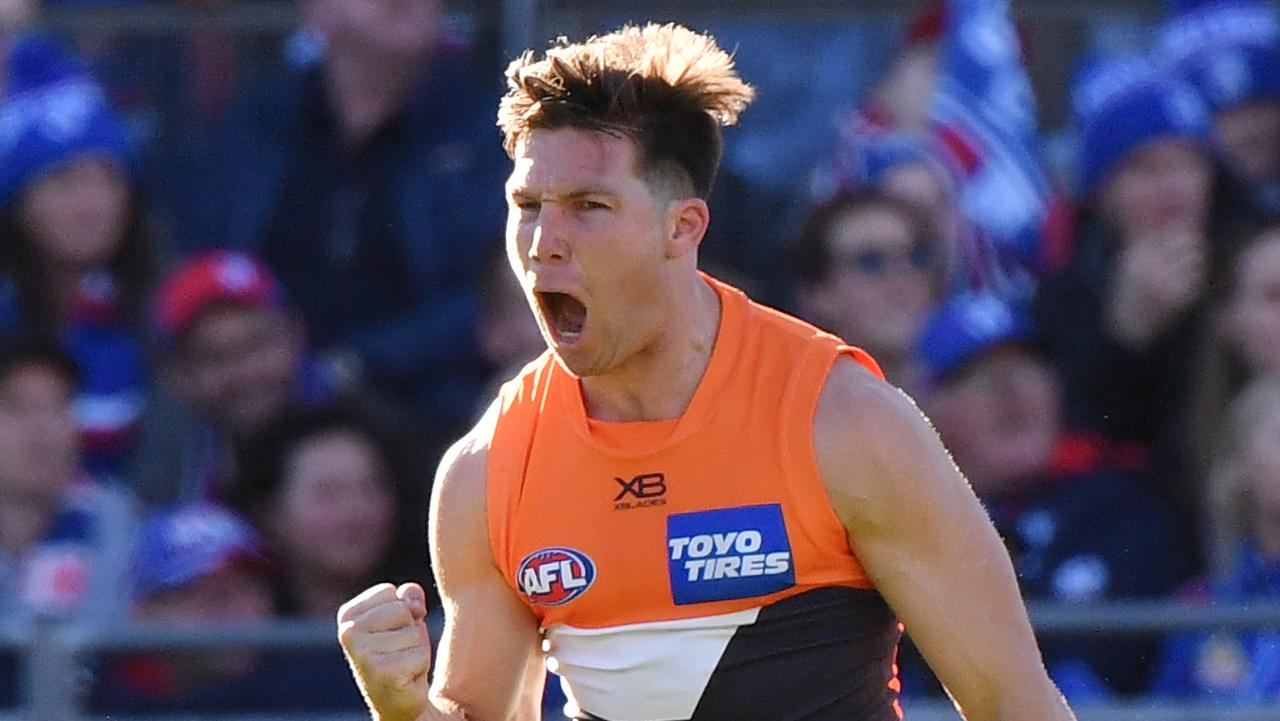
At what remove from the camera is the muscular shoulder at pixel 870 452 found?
3570 mm

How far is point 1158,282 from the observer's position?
6.63 m

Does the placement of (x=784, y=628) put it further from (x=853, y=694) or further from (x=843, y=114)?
(x=843, y=114)

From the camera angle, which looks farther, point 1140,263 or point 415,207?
point 415,207

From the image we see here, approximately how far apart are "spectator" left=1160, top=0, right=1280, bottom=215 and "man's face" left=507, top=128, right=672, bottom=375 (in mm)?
3891

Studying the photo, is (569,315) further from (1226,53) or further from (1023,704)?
(1226,53)

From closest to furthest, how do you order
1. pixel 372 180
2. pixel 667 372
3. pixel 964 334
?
pixel 667 372
pixel 964 334
pixel 372 180

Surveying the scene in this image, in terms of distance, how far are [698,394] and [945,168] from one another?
11.4 feet

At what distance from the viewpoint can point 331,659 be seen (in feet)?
19.7

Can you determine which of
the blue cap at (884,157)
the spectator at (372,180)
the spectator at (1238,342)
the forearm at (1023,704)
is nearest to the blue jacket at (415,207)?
the spectator at (372,180)

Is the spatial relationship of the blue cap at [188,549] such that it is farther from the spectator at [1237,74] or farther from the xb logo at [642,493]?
the spectator at [1237,74]

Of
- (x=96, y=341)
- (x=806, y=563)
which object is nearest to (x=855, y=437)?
(x=806, y=563)

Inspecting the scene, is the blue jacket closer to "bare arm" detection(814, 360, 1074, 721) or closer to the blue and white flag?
the blue and white flag

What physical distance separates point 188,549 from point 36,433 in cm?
71

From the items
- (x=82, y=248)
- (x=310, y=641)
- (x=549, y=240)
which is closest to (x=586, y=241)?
(x=549, y=240)
